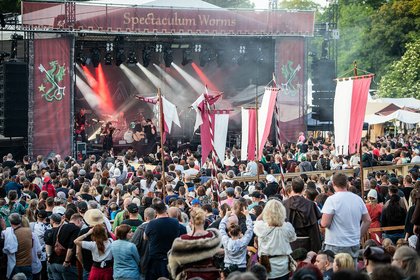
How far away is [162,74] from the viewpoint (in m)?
33.9

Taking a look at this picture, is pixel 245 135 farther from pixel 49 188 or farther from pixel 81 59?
pixel 81 59

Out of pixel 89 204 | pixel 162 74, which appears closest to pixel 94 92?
pixel 162 74

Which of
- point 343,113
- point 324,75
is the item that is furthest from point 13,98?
point 343,113

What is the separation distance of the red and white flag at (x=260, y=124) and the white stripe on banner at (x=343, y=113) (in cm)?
385

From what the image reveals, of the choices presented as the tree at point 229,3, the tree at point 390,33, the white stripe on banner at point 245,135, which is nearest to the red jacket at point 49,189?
the white stripe on banner at point 245,135

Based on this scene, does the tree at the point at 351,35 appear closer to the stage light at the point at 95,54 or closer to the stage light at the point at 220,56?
the stage light at the point at 220,56

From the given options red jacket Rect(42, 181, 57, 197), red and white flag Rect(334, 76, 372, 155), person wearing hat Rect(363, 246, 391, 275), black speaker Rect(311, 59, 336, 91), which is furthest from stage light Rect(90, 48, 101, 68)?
person wearing hat Rect(363, 246, 391, 275)

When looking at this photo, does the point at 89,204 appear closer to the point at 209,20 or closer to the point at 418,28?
the point at 209,20

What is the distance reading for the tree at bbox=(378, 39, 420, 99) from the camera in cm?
4688

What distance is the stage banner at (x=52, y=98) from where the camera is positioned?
2627cm

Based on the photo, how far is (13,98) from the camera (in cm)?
2511

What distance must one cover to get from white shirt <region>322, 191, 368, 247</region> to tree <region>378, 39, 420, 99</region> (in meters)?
38.1

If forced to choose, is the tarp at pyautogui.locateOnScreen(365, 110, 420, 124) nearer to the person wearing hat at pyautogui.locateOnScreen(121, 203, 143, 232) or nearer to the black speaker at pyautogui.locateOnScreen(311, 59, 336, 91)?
the black speaker at pyautogui.locateOnScreen(311, 59, 336, 91)

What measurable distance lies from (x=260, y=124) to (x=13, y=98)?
9.76 m
